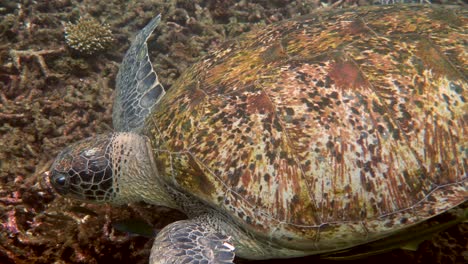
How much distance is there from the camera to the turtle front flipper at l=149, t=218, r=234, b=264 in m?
1.71

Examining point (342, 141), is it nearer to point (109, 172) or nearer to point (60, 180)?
point (109, 172)

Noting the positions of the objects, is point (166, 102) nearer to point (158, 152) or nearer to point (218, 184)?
point (158, 152)

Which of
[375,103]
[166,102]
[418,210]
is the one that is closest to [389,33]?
[375,103]

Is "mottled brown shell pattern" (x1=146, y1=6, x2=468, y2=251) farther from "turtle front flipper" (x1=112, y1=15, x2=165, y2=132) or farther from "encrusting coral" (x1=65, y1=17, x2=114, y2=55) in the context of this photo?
"encrusting coral" (x1=65, y1=17, x2=114, y2=55)

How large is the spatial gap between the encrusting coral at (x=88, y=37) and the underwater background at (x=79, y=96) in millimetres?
11

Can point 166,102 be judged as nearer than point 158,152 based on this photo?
No

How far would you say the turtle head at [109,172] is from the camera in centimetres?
215

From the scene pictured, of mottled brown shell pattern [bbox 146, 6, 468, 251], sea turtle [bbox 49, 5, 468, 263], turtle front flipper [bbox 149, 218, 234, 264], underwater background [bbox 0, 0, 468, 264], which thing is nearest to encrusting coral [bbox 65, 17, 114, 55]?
underwater background [bbox 0, 0, 468, 264]

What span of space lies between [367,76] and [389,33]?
0.34 metres

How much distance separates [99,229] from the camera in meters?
2.18

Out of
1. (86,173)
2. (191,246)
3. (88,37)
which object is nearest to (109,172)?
(86,173)

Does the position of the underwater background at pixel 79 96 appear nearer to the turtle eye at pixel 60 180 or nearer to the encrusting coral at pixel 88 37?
the encrusting coral at pixel 88 37

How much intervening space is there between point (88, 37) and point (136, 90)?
1.21 m

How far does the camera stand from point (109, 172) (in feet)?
7.23
